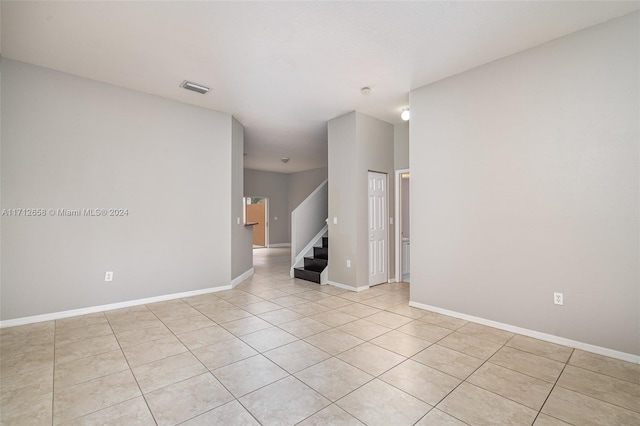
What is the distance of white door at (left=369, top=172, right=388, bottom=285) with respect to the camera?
5.14 m

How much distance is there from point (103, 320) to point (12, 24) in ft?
10.6

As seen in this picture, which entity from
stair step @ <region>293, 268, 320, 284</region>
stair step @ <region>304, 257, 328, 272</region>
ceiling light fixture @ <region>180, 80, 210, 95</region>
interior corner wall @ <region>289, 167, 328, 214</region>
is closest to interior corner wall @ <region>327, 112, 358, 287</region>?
stair step @ <region>293, 268, 320, 284</region>

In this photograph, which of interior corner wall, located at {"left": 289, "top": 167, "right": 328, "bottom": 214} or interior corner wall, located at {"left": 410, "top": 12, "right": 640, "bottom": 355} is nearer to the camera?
interior corner wall, located at {"left": 410, "top": 12, "right": 640, "bottom": 355}

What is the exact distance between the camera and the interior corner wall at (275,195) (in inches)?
430

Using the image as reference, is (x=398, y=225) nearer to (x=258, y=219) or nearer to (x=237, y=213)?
(x=237, y=213)

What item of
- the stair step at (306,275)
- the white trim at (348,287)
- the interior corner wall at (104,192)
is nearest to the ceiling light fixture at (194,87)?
the interior corner wall at (104,192)

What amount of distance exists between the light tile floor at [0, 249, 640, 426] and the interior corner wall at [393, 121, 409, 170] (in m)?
2.96

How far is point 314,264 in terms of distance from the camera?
19.3ft

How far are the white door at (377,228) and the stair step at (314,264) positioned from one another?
1004mm

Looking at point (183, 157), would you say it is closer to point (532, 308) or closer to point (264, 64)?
point (264, 64)

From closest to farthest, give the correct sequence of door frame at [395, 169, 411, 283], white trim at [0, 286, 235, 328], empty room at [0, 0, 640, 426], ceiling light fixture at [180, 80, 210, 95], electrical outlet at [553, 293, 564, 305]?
empty room at [0, 0, 640, 426], electrical outlet at [553, 293, 564, 305], white trim at [0, 286, 235, 328], ceiling light fixture at [180, 80, 210, 95], door frame at [395, 169, 411, 283]

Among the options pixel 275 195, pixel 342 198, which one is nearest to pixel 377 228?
pixel 342 198

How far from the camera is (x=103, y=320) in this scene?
3.44 metres

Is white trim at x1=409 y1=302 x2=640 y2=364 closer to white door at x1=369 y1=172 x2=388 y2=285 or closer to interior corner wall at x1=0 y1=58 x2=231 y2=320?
white door at x1=369 y1=172 x2=388 y2=285
